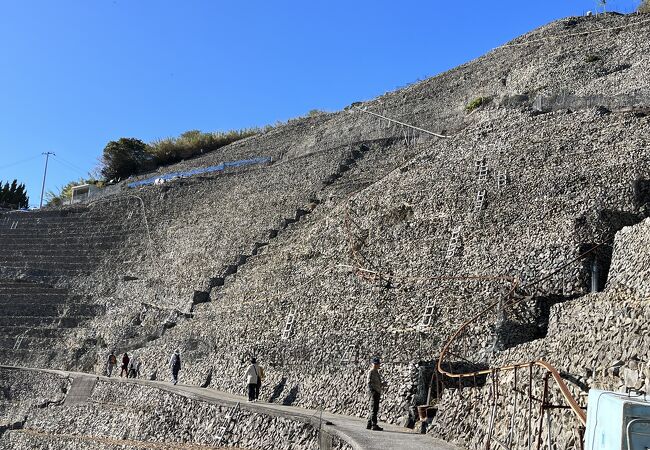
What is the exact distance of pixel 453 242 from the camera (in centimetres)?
2247

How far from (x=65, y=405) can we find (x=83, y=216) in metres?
20.8

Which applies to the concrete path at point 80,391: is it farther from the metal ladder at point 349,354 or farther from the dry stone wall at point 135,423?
the metal ladder at point 349,354

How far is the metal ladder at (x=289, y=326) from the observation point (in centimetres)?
2297

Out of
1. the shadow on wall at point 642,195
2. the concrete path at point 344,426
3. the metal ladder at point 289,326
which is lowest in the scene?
the concrete path at point 344,426

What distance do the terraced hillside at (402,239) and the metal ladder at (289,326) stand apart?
0.16 ft

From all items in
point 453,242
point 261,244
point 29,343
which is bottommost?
point 29,343

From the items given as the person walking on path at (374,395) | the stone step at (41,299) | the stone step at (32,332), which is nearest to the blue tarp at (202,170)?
the stone step at (41,299)

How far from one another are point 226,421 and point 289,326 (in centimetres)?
468

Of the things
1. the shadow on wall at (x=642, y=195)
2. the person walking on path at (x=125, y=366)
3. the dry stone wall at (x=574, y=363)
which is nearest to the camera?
the dry stone wall at (x=574, y=363)

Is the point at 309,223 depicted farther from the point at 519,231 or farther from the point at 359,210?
the point at 519,231

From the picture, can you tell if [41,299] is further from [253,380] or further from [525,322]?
[525,322]

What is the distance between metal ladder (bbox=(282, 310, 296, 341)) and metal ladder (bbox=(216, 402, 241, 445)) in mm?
3787

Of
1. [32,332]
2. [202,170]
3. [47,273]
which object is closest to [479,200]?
[32,332]

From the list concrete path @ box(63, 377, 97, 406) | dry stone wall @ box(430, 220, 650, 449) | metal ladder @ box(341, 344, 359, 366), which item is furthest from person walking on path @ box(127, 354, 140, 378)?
dry stone wall @ box(430, 220, 650, 449)
